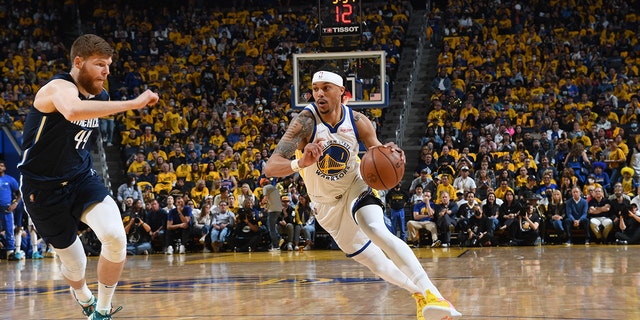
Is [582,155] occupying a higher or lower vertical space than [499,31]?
lower

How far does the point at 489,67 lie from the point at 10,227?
1269cm

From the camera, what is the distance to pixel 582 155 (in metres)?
17.7

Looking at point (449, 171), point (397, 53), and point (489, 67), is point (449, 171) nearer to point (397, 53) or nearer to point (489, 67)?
point (489, 67)

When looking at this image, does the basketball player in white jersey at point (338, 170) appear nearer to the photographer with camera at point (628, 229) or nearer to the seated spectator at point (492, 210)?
the seated spectator at point (492, 210)

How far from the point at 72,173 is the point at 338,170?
1879 mm

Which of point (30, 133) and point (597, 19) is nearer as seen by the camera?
point (30, 133)

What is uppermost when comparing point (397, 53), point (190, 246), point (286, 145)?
point (397, 53)

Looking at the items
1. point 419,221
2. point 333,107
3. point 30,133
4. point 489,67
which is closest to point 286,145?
point 333,107

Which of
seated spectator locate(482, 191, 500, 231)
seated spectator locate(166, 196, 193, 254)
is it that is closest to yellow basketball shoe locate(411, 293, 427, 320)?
seated spectator locate(482, 191, 500, 231)

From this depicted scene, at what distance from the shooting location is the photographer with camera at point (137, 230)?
17141 millimetres

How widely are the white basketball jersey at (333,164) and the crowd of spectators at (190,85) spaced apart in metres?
10.9

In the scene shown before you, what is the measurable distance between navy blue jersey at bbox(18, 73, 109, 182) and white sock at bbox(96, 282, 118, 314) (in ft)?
2.59

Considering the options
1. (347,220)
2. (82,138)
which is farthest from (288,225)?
(82,138)

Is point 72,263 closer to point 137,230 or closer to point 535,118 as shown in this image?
point 137,230
